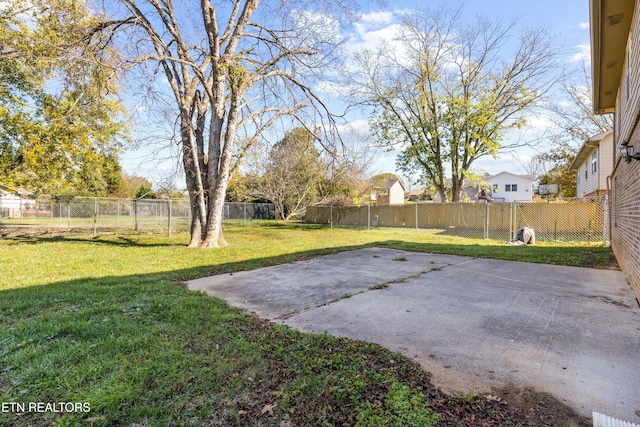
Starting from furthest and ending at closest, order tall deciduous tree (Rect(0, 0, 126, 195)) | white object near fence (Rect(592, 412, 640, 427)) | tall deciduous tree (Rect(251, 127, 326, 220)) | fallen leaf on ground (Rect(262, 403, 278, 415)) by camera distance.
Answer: tall deciduous tree (Rect(251, 127, 326, 220)) < tall deciduous tree (Rect(0, 0, 126, 195)) < fallen leaf on ground (Rect(262, 403, 278, 415)) < white object near fence (Rect(592, 412, 640, 427))

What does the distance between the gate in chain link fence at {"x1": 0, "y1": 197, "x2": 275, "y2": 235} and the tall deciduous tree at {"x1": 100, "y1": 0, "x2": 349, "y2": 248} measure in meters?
5.28

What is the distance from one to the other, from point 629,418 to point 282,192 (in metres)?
21.9

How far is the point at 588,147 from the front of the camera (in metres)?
14.0

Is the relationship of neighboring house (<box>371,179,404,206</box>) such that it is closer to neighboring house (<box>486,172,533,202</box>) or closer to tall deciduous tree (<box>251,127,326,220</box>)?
neighboring house (<box>486,172,533,202</box>)

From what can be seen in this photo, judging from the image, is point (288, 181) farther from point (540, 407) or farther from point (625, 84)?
point (540, 407)

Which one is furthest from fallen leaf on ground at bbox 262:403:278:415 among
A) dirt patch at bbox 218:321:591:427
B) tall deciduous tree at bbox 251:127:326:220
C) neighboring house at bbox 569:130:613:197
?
tall deciduous tree at bbox 251:127:326:220

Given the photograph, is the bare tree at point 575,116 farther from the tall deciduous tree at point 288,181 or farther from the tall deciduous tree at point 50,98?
the tall deciduous tree at point 50,98

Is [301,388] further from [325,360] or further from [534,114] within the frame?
[534,114]

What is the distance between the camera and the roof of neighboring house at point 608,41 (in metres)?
5.00

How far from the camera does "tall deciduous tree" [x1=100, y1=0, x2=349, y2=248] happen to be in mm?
8414

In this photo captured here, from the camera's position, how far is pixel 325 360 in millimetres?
2373

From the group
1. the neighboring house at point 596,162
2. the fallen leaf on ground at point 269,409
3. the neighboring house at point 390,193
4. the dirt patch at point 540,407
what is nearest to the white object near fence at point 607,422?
the dirt patch at point 540,407

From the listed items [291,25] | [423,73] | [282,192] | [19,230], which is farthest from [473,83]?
[19,230]

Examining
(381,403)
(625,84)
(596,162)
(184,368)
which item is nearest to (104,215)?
(184,368)
